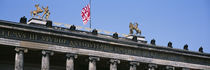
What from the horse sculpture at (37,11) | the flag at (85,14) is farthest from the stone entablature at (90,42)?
the horse sculpture at (37,11)

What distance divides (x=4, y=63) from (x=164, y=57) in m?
20.5

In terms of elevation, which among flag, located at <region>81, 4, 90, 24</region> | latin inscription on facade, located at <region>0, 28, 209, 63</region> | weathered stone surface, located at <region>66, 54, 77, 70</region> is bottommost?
weathered stone surface, located at <region>66, 54, 77, 70</region>

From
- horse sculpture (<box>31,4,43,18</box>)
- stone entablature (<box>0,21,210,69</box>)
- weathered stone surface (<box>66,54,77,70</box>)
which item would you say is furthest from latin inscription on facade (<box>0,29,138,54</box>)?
horse sculpture (<box>31,4,43,18</box>)

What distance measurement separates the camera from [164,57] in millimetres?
57719

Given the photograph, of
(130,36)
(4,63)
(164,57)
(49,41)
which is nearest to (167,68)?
(164,57)

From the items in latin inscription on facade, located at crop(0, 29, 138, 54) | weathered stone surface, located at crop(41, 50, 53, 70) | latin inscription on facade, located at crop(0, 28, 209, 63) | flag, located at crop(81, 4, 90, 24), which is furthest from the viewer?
flag, located at crop(81, 4, 90, 24)

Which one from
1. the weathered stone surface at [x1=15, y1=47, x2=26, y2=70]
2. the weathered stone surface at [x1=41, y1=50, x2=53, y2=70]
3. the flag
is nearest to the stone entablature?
the weathered stone surface at [x1=15, y1=47, x2=26, y2=70]

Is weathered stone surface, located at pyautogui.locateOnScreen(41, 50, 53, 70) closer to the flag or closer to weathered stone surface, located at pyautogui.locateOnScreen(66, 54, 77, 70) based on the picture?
weathered stone surface, located at pyautogui.locateOnScreen(66, 54, 77, 70)

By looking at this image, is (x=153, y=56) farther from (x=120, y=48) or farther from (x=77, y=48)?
(x=77, y=48)

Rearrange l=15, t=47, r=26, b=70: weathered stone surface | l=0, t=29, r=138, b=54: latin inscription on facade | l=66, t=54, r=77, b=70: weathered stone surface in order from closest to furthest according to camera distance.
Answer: l=15, t=47, r=26, b=70: weathered stone surface → l=0, t=29, r=138, b=54: latin inscription on facade → l=66, t=54, r=77, b=70: weathered stone surface

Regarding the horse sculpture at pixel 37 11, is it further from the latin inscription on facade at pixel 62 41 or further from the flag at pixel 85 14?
the flag at pixel 85 14

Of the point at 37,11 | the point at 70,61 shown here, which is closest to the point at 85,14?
the point at 37,11

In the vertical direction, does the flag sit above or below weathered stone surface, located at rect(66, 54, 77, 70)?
above

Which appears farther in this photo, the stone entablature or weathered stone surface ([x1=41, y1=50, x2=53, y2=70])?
weathered stone surface ([x1=41, y1=50, x2=53, y2=70])
